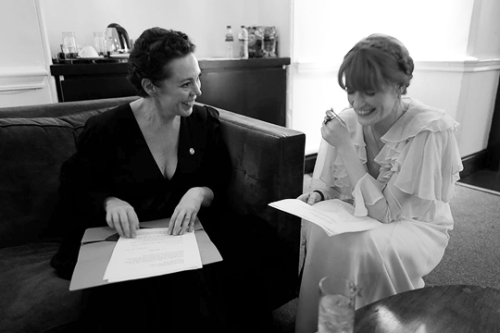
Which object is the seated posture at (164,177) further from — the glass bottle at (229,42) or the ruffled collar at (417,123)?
the glass bottle at (229,42)

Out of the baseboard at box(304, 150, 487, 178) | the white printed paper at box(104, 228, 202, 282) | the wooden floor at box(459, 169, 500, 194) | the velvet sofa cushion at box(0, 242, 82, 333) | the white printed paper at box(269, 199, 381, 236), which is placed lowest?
the wooden floor at box(459, 169, 500, 194)

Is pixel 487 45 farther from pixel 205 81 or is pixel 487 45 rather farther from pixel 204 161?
pixel 204 161

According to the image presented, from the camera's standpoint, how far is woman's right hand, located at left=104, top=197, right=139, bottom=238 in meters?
1.15

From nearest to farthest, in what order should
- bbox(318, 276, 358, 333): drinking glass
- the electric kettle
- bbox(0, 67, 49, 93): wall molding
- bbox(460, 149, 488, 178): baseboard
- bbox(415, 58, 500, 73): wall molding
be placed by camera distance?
1. bbox(318, 276, 358, 333): drinking glass
2. bbox(0, 67, 49, 93): wall molding
3. the electric kettle
4. bbox(415, 58, 500, 73): wall molding
5. bbox(460, 149, 488, 178): baseboard

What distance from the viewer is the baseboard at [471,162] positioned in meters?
3.12

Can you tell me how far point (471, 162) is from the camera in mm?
3168

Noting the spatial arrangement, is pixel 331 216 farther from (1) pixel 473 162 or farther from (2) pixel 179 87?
(1) pixel 473 162

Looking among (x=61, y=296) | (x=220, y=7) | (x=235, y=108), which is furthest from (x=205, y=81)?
(x=61, y=296)

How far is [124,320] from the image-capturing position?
1.00 m

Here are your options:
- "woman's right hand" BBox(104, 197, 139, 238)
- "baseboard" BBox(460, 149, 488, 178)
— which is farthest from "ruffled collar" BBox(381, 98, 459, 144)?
"baseboard" BBox(460, 149, 488, 178)

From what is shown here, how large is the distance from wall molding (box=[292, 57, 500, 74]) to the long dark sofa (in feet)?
5.93

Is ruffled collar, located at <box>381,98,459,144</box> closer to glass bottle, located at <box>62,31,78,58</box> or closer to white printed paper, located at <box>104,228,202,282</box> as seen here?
white printed paper, located at <box>104,228,202,282</box>

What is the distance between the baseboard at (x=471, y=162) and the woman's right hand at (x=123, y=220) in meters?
2.25

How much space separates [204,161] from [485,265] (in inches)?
58.9
